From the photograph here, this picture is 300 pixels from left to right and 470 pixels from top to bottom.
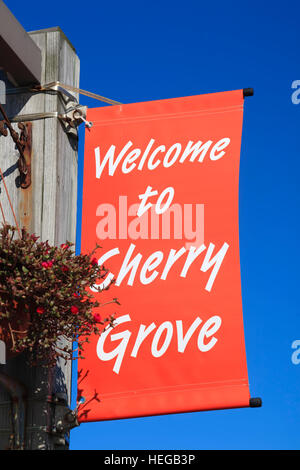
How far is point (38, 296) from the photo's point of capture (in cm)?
412

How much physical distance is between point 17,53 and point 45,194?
3.28 feet

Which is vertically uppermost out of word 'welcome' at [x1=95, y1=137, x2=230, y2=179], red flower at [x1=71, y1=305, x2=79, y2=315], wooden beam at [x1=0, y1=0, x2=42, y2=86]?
wooden beam at [x1=0, y1=0, x2=42, y2=86]

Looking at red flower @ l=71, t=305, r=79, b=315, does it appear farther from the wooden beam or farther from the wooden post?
the wooden beam

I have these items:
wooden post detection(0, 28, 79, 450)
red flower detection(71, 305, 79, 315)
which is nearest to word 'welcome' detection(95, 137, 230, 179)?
wooden post detection(0, 28, 79, 450)

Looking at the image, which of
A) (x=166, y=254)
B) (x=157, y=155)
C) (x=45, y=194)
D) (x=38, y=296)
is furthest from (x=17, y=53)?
(x=38, y=296)

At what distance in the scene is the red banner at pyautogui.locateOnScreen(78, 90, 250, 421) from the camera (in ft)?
14.9

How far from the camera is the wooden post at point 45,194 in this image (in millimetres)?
4609

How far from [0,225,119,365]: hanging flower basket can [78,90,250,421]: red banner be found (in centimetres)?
50

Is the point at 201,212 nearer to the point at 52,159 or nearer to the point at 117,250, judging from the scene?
the point at 117,250

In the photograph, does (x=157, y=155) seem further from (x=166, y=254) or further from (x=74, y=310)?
(x=74, y=310)

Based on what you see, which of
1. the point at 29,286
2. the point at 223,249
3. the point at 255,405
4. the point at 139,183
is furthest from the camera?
the point at 139,183

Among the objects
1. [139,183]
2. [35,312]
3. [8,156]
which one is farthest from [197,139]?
[35,312]

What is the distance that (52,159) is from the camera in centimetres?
518

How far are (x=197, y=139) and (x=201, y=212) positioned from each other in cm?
53
